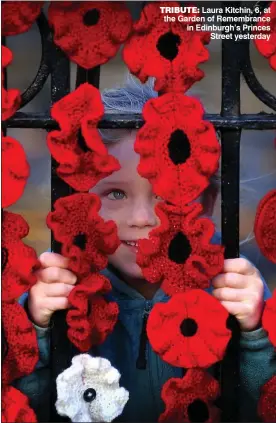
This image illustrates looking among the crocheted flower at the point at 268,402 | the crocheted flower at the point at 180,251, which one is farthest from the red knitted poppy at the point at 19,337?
the crocheted flower at the point at 268,402

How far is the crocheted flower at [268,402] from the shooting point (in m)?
1.43

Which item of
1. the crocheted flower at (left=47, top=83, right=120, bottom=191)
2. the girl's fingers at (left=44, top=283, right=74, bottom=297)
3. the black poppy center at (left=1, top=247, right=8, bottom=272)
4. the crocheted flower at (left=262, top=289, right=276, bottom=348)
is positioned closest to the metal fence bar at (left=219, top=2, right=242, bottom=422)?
the crocheted flower at (left=262, top=289, right=276, bottom=348)

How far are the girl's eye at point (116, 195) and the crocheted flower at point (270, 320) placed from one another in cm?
44

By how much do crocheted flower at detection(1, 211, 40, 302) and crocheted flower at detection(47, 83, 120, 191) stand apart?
0.45 feet

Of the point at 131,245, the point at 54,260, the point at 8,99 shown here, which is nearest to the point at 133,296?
the point at 131,245

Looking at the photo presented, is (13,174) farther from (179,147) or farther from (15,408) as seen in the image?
(15,408)

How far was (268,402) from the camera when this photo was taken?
1437 mm

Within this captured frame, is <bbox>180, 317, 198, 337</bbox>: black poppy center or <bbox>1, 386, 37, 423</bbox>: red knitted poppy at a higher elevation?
<bbox>180, 317, 198, 337</bbox>: black poppy center

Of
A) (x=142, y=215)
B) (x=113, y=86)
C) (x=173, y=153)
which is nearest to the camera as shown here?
(x=173, y=153)

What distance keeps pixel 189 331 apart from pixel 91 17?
635mm

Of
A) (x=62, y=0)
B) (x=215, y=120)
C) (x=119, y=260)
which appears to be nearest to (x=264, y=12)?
(x=215, y=120)

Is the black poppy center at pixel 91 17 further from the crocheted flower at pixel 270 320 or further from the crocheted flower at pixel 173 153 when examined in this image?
the crocheted flower at pixel 270 320

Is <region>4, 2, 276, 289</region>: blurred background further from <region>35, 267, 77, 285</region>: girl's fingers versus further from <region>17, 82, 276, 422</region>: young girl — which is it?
<region>35, 267, 77, 285</region>: girl's fingers

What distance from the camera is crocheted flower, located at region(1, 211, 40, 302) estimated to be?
1372 mm
